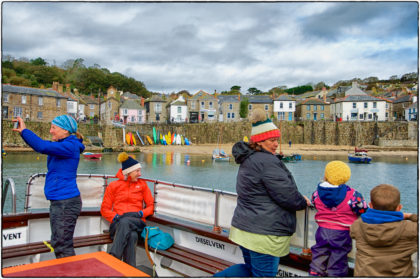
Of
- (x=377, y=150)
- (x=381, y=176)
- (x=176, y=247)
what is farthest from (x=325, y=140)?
(x=176, y=247)

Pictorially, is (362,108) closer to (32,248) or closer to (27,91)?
(27,91)

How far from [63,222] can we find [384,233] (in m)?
3.68

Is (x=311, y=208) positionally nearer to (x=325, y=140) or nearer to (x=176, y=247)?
(x=176, y=247)

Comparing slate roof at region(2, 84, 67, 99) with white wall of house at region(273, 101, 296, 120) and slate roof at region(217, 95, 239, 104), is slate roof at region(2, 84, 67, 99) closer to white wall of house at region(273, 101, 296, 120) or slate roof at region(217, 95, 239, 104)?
slate roof at region(217, 95, 239, 104)

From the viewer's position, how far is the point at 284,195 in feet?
9.70

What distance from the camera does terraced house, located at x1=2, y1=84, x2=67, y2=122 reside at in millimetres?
57500

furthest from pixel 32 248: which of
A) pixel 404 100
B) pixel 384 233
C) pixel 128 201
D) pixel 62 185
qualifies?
pixel 404 100

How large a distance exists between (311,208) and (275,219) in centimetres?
92

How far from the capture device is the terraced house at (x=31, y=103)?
189 ft

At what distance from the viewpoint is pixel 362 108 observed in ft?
247

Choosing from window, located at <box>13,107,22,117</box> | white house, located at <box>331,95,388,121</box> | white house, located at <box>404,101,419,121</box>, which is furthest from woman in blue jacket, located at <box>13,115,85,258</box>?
white house, located at <box>404,101,419,121</box>

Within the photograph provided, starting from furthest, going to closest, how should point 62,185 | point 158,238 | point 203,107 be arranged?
point 203,107 < point 158,238 < point 62,185

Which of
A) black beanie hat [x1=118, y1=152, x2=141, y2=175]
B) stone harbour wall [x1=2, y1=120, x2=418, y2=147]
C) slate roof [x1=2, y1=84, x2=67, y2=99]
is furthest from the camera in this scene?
stone harbour wall [x1=2, y1=120, x2=418, y2=147]

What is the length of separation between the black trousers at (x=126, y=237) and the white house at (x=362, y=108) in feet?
250
